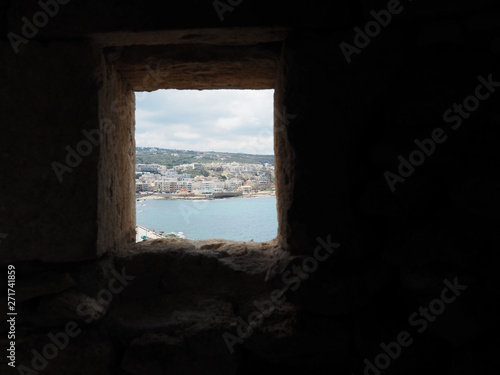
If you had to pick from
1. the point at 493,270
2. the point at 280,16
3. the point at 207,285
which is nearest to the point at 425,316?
the point at 493,270

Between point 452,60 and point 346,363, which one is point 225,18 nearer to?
point 452,60

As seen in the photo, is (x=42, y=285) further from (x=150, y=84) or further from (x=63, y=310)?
(x=150, y=84)

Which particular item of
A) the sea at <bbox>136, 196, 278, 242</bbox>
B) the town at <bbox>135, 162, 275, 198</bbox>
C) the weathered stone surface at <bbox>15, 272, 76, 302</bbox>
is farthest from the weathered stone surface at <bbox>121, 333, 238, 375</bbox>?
the town at <bbox>135, 162, 275, 198</bbox>

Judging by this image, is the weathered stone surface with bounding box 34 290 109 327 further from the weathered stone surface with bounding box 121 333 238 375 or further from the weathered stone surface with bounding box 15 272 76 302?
the weathered stone surface with bounding box 121 333 238 375

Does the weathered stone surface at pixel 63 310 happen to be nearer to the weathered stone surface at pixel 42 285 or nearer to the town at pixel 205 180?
the weathered stone surface at pixel 42 285

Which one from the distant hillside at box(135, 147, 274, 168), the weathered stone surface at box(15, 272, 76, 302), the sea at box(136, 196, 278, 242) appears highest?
the distant hillside at box(135, 147, 274, 168)

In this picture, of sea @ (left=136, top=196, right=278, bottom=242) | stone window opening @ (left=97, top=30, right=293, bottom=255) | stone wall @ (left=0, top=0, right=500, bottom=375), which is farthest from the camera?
sea @ (left=136, top=196, right=278, bottom=242)

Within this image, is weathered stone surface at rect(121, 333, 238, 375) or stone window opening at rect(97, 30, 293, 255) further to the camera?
stone window opening at rect(97, 30, 293, 255)
